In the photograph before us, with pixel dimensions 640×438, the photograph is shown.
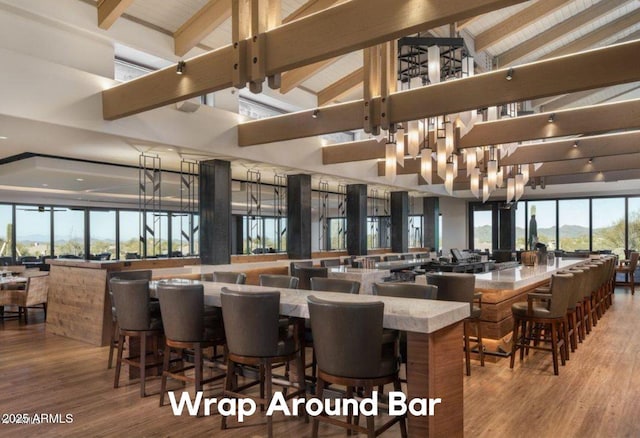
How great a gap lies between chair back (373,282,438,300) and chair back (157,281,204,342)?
4.64 feet

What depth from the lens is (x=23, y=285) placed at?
8.47 m

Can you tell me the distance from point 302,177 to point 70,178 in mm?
4596

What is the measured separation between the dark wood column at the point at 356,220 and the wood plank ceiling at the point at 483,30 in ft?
7.74

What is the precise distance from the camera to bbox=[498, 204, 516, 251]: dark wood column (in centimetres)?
1566

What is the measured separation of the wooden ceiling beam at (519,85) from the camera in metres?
4.14

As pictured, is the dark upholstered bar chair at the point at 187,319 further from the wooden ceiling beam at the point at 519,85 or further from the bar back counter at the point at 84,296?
the wooden ceiling beam at the point at 519,85

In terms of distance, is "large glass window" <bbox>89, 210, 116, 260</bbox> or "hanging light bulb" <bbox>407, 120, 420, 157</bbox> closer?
"hanging light bulb" <bbox>407, 120, 420, 157</bbox>

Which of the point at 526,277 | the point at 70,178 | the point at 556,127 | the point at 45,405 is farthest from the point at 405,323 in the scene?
the point at 70,178

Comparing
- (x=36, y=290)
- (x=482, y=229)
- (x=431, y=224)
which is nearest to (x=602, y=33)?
(x=431, y=224)

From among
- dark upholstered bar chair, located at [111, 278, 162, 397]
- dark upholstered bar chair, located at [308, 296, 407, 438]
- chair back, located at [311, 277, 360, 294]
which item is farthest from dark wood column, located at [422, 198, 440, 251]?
dark upholstered bar chair, located at [308, 296, 407, 438]

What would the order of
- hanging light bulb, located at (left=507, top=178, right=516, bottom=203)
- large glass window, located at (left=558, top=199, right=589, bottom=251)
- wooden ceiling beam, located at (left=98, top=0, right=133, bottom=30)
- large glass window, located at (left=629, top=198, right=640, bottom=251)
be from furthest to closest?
large glass window, located at (left=558, top=199, right=589, bottom=251)
large glass window, located at (left=629, top=198, right=640, bottom=251)
hanging light bulb, located at (left=507, top=178, right=516, bottom=203)
wooden ceiling beam, located at (left=98, top=0, right=133, bottom=30)

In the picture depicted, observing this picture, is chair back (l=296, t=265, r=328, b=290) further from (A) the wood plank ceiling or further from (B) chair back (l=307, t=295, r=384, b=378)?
(B) chair back (l=307, t=295, r=384, b=378)

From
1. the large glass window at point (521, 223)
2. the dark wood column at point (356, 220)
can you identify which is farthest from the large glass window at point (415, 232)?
the dark wood column at point (356, 220)

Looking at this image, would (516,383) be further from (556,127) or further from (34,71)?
(34,71)
